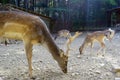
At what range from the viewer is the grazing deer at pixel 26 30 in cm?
484

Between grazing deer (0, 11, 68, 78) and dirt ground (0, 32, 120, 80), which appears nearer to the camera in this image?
grazing deer (0, 11, 68, 78)

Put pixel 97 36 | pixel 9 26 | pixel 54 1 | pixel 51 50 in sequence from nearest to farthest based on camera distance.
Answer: pixel 9 26 < pixel 51 50 < pixel 97 36 < pixel 54 1

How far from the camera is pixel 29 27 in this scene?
4941 millimetres

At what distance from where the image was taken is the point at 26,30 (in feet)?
16.1

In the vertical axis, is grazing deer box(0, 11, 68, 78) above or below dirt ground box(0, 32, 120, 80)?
above

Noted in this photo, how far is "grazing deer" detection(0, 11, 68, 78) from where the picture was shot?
4840mm

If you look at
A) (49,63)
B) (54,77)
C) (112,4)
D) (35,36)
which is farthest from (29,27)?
(112,4)

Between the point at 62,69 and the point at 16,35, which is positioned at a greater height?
the point at 16,35

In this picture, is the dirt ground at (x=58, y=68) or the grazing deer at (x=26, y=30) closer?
the grazing deer at (x=26, y=30)

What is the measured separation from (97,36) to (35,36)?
3.15m

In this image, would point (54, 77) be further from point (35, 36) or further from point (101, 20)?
point (101, 20)

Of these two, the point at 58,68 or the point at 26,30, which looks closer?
the point at 26,30

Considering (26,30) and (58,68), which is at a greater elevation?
(26,30)

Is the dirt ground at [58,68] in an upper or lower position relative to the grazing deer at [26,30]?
lower
